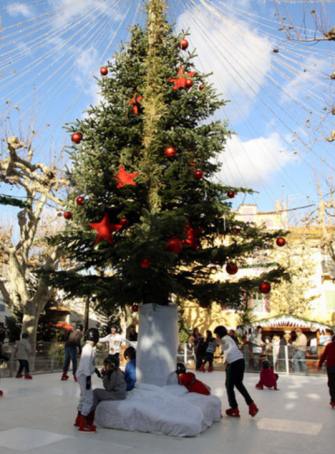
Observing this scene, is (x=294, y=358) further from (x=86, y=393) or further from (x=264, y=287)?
(x=86, y=393)

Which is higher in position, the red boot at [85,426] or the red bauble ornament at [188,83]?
the red bauble ornament at [188,83]

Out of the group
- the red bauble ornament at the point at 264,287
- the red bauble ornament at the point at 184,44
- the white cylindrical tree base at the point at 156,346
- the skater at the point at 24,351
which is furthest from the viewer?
the skater at the point at 24,351

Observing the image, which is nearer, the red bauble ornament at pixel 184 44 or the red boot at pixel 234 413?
the red boot at pixel 234 413

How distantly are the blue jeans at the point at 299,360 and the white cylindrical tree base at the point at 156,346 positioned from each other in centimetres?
981

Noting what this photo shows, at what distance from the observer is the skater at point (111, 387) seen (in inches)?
259

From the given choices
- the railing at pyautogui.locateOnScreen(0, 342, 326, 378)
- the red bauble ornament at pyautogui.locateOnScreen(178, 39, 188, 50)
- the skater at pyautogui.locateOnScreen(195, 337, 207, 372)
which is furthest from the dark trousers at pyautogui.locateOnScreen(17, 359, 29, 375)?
the red bauble ornament at pyautogui.locateOnScreen(178, 39, 188, 50)

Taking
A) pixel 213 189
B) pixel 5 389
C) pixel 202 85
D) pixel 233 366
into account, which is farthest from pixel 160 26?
pixel 5 389

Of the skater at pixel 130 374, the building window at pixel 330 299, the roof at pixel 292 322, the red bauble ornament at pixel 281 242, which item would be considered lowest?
the skater at pixel 130 374

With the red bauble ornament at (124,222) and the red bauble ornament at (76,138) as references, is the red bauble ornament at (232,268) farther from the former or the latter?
the red bauble ornament at (76,138)

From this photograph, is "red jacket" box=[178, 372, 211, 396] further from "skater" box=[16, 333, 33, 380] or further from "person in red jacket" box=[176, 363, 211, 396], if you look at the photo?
"skater" box=[16, 333, 33, 380]

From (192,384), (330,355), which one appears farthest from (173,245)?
(330,355)

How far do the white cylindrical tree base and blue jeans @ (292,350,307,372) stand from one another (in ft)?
32.2

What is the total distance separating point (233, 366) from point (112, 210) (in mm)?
3844

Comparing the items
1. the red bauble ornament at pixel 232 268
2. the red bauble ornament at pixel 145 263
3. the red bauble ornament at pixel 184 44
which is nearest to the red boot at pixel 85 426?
the red bauble ornament at pixel 145 263
